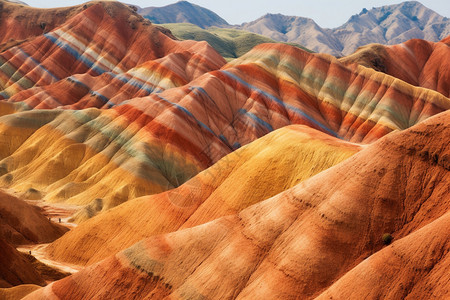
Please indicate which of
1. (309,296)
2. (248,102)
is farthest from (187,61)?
(309,296)

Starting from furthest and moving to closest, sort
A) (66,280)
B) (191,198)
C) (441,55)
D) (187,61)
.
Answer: (441,55) → (187,61) → (191,198) → (66,280)

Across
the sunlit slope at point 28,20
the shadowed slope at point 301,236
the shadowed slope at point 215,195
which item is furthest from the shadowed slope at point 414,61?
the shadowed slope at point 301,236

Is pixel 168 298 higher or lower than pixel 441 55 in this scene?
lower

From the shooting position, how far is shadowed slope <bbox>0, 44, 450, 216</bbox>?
85500 mm

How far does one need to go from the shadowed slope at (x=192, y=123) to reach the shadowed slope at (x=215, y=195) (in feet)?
60.0

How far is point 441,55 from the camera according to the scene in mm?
141125

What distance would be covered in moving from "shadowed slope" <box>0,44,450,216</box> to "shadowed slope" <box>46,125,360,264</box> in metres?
18.3

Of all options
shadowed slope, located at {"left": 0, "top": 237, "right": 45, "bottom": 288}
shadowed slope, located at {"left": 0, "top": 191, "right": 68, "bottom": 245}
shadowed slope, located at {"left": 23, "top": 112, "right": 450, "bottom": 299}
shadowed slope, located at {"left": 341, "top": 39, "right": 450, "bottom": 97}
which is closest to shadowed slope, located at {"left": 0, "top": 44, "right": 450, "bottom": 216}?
shadowed slope, located at {"left": 0, "top": 191, "right": 68, "bottom": 245}

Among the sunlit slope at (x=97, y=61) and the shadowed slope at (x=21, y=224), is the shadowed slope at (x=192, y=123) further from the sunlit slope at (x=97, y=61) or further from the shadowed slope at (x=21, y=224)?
the sunlit slope at (x=97, y=61)

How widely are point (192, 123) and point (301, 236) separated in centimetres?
6274

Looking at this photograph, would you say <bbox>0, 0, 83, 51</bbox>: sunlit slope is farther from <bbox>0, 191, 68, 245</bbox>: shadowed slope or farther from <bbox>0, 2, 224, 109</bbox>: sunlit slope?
<bbox>0, 191, 68, 245</bbox>: shadowed slope

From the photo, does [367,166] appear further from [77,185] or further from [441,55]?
[441,55]

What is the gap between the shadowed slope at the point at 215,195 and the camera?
170 ft

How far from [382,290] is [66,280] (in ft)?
76.5
